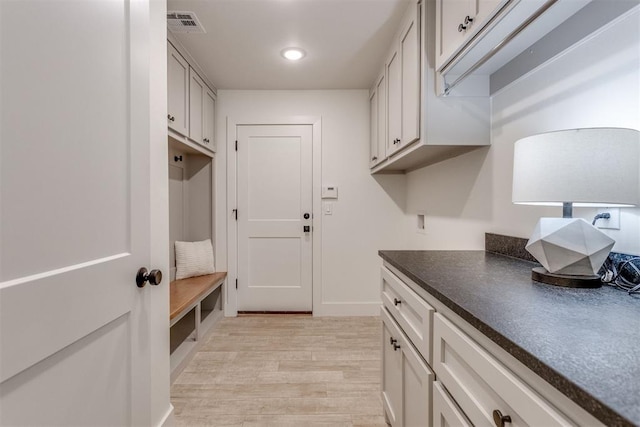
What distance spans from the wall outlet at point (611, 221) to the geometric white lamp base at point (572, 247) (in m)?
0.15

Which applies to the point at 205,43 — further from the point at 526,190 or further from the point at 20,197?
the point at 526,190

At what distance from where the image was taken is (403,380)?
1198 mm

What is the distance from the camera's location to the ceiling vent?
1840mm

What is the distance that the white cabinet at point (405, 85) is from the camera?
1.65 m

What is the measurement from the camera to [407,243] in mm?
2980

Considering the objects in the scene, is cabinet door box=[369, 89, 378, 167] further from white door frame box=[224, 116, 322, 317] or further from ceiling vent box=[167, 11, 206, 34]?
ceiling vent box=[167, 11, 206, 34]

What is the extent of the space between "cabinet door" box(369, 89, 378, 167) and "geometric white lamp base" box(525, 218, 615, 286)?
1854 mm

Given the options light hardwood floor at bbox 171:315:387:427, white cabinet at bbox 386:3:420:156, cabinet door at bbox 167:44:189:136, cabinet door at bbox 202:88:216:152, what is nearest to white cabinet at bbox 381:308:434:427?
light hardwood floor at bbox 171:315:387:427

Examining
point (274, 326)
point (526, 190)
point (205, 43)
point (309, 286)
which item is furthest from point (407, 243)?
point (205, 43)

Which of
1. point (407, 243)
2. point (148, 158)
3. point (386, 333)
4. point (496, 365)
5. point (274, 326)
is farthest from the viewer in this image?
point (407, 243)

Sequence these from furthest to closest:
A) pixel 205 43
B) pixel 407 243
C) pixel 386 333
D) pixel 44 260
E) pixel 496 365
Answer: pixel 407 243 < pixel 205 43 < pixel 386 333 < pixel 44 260 < pixel 496 365

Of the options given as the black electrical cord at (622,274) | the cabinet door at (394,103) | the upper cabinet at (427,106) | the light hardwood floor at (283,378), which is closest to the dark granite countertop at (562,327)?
the black electrical cord at (622,274)

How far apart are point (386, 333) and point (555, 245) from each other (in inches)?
32.7

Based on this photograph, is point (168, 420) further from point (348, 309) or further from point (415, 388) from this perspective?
point (348, 309)
